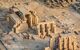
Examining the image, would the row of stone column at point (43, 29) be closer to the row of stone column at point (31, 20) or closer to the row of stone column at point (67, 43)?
the row of stone column at point (31, 20)

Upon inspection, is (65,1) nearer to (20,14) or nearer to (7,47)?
(20,14)

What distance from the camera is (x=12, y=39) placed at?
103ft

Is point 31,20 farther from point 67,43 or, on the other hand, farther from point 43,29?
point 67,43

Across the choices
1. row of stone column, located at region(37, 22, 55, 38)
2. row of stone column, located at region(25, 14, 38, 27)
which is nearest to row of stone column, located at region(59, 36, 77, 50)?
row of stone column, located at region(37, 22, 55, 38)

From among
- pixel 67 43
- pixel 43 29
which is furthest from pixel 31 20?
pixel 67 43

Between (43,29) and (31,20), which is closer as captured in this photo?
(43,29)

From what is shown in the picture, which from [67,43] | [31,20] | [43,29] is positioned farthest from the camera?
[31,20]

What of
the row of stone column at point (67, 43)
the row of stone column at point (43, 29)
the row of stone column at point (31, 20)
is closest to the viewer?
the row of stone column at point (67, 43)

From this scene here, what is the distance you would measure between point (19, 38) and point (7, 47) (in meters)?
1.71

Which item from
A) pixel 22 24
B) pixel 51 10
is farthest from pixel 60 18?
pixel 22 24

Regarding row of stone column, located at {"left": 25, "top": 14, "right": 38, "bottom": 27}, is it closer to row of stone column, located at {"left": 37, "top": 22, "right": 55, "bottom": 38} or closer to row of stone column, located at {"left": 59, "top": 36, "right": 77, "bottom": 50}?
row of stone column, located at {"left": 37, "top": 22, "right": 55, "bottom": 38}

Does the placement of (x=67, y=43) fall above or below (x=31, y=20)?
below

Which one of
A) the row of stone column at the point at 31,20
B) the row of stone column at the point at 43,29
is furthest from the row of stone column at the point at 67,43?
the row of stone column at the point at 31,20

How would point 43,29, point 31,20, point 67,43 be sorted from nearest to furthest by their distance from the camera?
point 67,43 → point 43,29 → point 31,20
